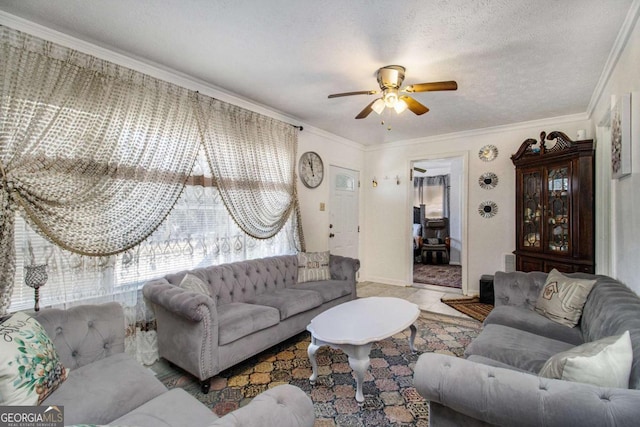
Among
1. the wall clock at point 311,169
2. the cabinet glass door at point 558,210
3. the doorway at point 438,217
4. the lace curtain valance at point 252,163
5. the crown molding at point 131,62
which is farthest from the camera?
the doorway at point 438,217

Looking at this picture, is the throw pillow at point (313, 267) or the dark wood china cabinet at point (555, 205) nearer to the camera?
the dark wood china cabinet at point (555, 205)

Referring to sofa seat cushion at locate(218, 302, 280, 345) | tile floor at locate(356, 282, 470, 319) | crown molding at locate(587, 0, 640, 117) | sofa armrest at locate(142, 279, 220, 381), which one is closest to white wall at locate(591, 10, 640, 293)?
crown molding at locate(587, 0, 640, 117)

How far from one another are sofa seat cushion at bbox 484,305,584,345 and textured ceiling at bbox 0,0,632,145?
2070 millimetres

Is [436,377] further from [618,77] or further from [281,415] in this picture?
[618,77]

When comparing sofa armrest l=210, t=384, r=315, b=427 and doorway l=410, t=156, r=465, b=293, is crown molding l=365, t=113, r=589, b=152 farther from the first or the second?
sofa armrest l=210, t=384, r=315, b=427

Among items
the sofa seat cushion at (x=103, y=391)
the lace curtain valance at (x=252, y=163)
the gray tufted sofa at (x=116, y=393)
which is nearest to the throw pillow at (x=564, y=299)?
the gray tufted sofa at (x=116, y=393)

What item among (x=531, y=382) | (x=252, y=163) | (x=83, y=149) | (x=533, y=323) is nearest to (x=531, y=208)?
(x=533, y=323)

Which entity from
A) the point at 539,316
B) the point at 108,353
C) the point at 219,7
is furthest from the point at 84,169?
the point at 539,316

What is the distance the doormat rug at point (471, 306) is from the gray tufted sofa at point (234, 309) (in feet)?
5.09

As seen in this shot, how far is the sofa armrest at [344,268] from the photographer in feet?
11.9

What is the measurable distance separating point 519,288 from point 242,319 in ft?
7.77

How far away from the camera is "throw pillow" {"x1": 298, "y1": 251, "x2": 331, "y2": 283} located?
3.65m

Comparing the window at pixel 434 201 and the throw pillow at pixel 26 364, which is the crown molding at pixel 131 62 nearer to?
the throw pillow at pixel 26 364

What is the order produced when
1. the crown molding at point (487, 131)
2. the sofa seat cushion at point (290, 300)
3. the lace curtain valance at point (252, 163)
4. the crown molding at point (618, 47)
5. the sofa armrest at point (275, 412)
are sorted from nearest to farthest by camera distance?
the sofa armrest at point (275, 412)
the crown molding at point (618, 47)
the sofa seat cushion at point (290, 300)
the lace curtain valance at point (252, 163)
the crown molding at point (487, 131)
